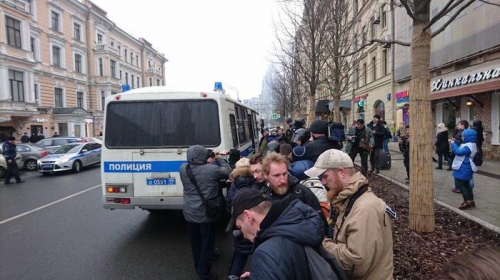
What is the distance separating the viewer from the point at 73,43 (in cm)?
4109

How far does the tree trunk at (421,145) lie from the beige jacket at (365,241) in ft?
9.78

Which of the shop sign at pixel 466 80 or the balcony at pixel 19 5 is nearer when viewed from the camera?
the shop sign at pixel 466 80

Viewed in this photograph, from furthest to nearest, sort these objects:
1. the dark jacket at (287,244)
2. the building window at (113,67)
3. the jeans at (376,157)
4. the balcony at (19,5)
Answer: the building window at (113,67) → the balcony at (19,5) → the jeans at (376,157) → the dark jacket at (287,244)

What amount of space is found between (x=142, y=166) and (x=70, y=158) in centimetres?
1209

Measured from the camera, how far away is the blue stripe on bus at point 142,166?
6031 mm

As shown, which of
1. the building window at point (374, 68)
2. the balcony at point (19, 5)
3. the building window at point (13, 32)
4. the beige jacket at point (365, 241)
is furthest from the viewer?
the building window at point (13, 32)

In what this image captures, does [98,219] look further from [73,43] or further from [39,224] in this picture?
[73,43]

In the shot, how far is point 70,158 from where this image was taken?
16125 millimetres

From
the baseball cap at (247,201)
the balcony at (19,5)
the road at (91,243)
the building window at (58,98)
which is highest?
the balcony at (19,5)

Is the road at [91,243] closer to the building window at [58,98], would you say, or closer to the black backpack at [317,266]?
the black backpack at [317,266]

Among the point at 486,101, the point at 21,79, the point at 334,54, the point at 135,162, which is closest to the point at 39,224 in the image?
the point at 135,162

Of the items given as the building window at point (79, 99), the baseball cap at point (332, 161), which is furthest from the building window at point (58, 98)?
the baseball cap at point (332, 161)

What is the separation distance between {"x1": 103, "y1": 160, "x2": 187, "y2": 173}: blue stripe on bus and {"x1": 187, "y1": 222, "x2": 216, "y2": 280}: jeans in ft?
6.15

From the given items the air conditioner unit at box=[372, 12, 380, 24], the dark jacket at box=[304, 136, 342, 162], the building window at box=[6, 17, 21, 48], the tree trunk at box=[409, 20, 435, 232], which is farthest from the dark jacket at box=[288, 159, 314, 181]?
the building window at box=[6, 17, 21, 48]
